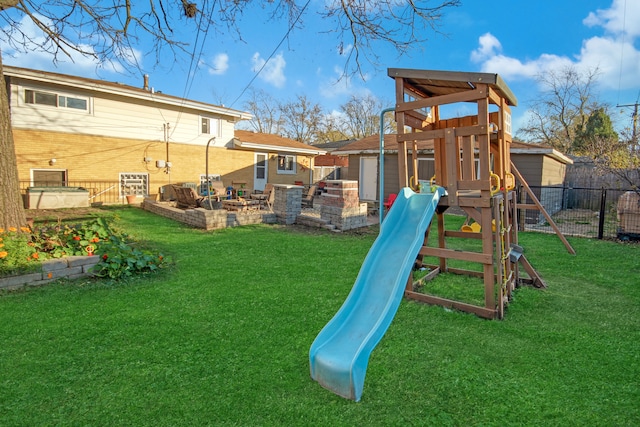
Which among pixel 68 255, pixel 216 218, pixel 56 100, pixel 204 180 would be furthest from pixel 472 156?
pixel 204 180

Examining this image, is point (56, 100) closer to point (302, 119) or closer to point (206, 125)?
point (206, 125)

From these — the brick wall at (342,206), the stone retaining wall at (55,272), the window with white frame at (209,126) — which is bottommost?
the stone retaining wall at (55,272)

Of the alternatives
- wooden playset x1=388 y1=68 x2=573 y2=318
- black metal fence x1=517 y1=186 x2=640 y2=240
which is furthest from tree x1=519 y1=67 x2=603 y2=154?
wooden playset x1=388 y1=68 x2=573 y2=318

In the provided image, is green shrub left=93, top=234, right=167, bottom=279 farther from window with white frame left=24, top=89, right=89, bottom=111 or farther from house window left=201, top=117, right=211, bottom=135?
house window left=201, top=117, right=211, bottom=135

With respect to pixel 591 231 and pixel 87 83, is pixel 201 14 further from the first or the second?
pixel 591 231

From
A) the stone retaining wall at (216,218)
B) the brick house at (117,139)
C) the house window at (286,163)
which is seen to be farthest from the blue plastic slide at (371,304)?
the house window at (286,163)

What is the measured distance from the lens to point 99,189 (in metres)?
13.8

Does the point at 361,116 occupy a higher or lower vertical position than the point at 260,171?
higher

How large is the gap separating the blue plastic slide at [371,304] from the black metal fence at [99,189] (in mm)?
12702

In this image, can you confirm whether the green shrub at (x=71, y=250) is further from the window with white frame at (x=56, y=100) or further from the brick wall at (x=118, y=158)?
the window with white frame at (x=56, y=100)

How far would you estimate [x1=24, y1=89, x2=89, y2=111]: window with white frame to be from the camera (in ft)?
40.2

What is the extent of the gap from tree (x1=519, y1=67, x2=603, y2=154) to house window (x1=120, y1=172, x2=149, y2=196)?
1166 inches

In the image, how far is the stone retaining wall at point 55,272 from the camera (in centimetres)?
459

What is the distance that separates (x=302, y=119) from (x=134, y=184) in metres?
28.0
